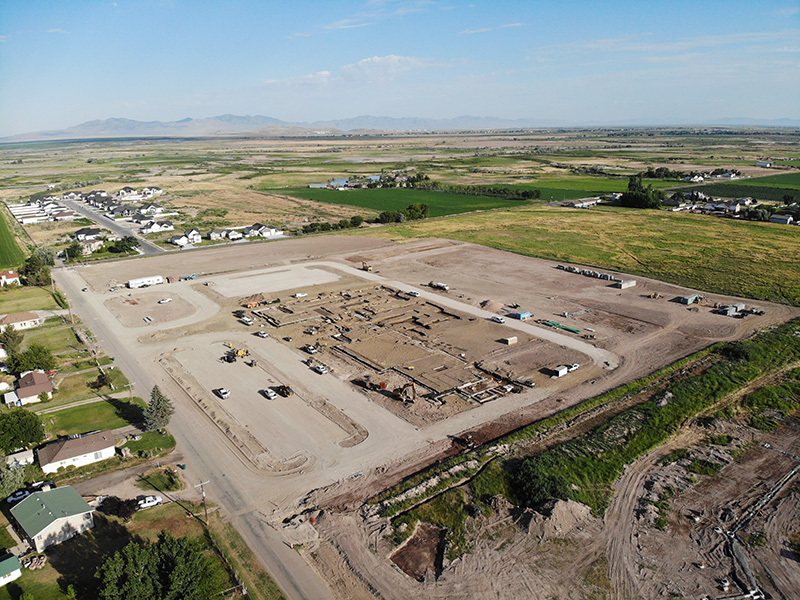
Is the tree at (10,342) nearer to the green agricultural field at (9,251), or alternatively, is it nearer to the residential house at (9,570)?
the residential house at (9,570)

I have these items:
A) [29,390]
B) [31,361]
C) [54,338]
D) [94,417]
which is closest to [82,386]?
[29,390]

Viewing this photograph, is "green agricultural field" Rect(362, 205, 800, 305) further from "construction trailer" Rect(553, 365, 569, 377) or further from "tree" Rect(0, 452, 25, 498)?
"tree" Rect(0, 452, 25, 498)

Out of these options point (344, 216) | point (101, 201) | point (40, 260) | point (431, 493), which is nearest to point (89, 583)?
point (431, 493)

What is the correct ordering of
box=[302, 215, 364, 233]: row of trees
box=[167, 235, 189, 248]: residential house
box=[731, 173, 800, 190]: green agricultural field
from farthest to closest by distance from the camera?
1. box=[731, 173, 800, 190]: green agricultural field
2. box=[302, 215, 364, 233]: row of trees
3. box=[167, 235, 189, 248]: residential house

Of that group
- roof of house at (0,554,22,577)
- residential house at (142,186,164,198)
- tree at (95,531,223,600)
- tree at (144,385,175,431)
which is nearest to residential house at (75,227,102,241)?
residential house at (142,186,164,198)

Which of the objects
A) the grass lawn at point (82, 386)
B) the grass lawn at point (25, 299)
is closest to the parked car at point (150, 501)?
the grass lawn at point (82, 386)

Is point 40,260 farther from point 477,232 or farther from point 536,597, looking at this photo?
point 536,597

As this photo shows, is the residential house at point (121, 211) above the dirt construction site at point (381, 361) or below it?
above
